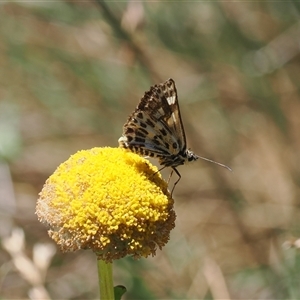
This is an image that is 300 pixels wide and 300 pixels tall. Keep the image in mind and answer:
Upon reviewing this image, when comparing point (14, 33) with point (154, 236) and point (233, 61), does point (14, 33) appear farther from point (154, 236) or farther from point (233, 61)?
point (154, 236)

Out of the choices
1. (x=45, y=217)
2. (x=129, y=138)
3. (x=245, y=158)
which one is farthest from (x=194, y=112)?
(x=45, y=217)

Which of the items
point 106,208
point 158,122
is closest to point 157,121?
point 158,122

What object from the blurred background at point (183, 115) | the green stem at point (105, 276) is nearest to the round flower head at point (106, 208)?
the green stem at point (105, 276)

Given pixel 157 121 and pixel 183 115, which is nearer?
pixel 157 121

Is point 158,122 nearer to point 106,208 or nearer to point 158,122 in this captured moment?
point 158,122

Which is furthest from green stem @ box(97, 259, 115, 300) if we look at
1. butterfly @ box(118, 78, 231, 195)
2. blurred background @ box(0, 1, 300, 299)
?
blurred background @ box(0, 1, 300, 299)

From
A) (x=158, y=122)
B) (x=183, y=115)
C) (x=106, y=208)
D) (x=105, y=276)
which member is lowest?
(x=105, y=276)

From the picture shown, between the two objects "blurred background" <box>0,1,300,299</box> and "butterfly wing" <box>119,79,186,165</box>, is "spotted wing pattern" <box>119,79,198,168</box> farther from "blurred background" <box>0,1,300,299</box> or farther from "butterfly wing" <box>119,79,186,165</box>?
"blurred background" <box>0,1,300,299</box>
